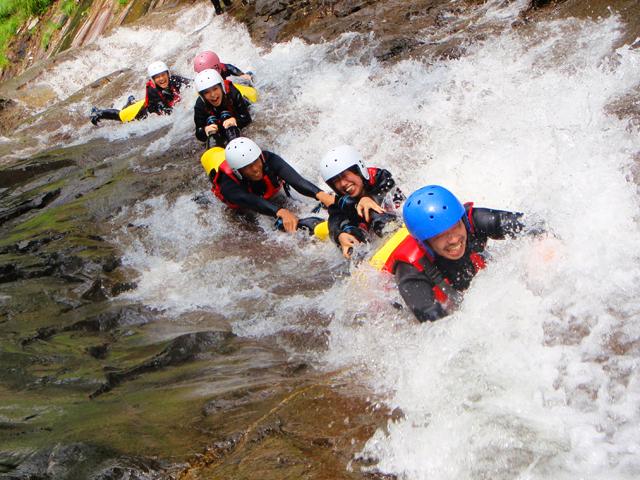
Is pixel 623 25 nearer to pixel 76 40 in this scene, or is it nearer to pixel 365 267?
pixel 365 267

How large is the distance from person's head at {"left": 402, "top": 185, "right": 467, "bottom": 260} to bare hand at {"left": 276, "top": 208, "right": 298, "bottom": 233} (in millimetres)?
2537

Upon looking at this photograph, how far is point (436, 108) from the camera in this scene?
7.20m

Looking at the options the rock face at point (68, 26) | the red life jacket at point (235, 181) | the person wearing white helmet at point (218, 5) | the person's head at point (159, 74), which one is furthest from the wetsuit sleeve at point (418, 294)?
the rock face at point (68, 26)

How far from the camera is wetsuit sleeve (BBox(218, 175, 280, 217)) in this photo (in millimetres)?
6711

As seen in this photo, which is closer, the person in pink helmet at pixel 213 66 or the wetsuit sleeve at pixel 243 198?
the wetsuit sleeve at pixel 243 198

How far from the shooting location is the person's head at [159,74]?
1025 centimetres

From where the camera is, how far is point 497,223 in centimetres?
409

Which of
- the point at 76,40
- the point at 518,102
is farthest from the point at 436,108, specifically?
the point at 76,40

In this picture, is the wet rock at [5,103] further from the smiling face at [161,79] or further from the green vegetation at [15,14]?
the green vegetation at [15,14]

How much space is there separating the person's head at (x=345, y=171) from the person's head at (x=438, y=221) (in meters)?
1.49

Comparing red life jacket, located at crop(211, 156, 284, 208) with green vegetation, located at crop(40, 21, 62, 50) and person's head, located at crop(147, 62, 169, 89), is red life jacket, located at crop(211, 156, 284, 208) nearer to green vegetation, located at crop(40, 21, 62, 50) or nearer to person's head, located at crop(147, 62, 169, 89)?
person's head, located at crop(147, 62, 169, 89)

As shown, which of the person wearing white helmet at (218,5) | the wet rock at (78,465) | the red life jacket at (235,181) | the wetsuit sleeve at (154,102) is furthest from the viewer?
the person wearing white helmet at (218,5)

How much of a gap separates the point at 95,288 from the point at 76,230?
1.70 meters

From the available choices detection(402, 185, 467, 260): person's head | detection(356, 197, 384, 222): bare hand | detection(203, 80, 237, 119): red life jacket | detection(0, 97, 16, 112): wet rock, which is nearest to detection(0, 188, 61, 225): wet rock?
detection(203, 80, 237, 119): red life jacket
